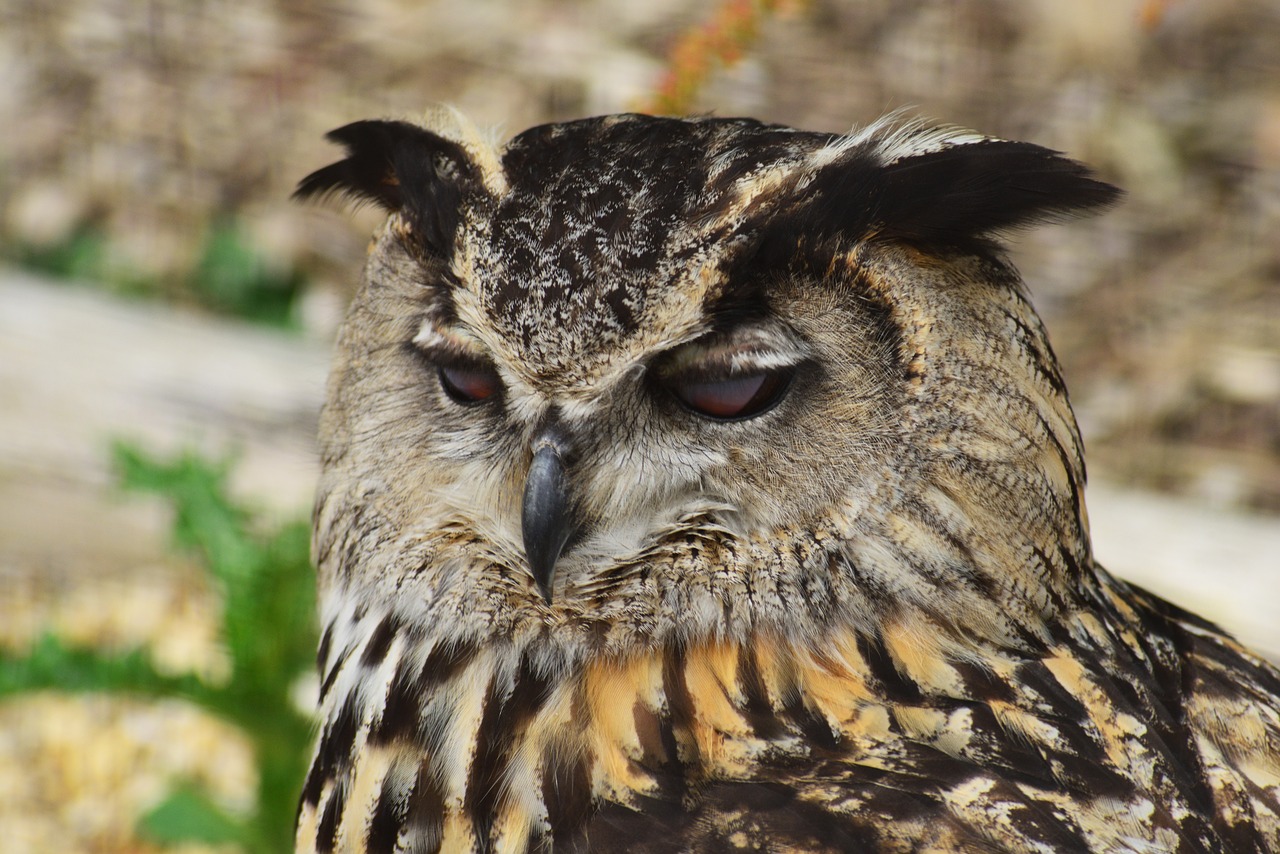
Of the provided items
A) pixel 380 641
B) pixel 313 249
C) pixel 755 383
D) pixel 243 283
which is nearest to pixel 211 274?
pixel 243 283

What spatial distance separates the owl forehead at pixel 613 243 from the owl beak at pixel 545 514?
84mm

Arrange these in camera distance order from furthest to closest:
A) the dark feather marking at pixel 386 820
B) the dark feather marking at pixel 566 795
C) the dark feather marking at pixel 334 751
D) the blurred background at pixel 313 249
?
1. the blurred background at pixel 313 249
2. the dark feather marking at pixel 334 751
3. the dark feather marking at pixel 386 820
4. the dark feather marking at pixel 566 795

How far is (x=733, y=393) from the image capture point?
50.1 inches

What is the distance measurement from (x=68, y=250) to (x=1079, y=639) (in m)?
3.26

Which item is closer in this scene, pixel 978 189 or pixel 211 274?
pixel 978 189

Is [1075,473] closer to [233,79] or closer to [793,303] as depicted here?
[793,303]

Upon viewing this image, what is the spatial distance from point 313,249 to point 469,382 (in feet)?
8.01

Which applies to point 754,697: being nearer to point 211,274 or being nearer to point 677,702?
point 677,702

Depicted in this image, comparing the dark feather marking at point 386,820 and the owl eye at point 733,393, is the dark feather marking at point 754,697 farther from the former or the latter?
the dark feather marking at point 386,820

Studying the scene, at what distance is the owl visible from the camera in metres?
1.24

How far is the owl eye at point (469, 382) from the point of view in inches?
53.5

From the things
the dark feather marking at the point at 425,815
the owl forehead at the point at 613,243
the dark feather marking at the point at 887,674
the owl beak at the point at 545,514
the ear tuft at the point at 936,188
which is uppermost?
the ear tuft at the point at 936,188

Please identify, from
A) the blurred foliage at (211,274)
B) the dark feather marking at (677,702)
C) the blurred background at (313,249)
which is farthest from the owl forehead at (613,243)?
the blurred foliage at (211,274)

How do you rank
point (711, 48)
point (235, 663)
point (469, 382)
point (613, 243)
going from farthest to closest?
1. point (235, 663)
2. point (711, 48)
3. point (469, 382)
4. point (613, 243)
